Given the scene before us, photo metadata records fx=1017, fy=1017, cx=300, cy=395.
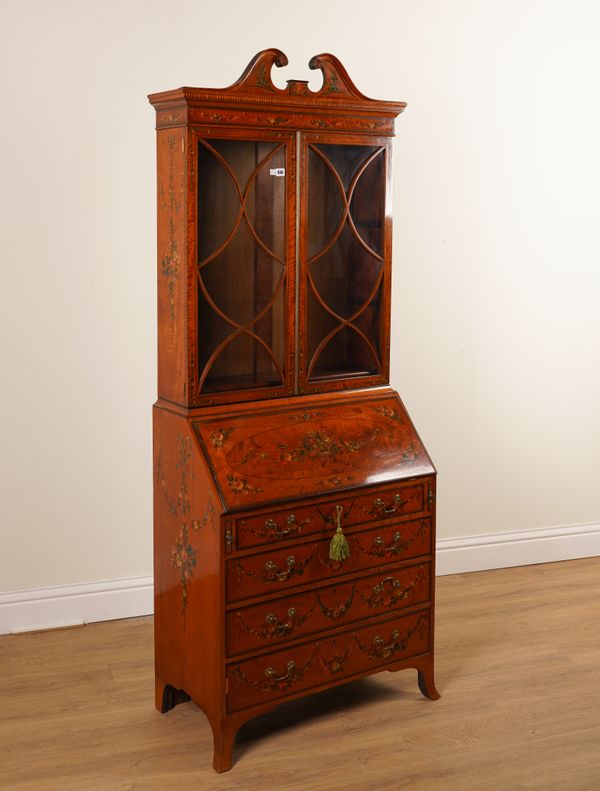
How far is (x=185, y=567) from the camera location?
2.83 m

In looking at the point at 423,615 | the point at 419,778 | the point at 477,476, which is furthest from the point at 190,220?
the point at 477,476

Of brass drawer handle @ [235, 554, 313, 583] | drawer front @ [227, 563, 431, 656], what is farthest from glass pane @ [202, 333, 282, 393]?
drawer front @ [227, 563, 431, 656]

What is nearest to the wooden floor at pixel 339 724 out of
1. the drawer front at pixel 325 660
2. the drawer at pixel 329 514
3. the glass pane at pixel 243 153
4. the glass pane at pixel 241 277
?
the drawer front at pixel 325 660

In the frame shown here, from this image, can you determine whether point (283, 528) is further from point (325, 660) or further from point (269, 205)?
point (269, 205)

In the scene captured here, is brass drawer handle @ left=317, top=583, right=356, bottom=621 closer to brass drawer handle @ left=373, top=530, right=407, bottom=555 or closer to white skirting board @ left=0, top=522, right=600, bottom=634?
brass drawer handle @ left=373, top=530, right=407, bottom=555

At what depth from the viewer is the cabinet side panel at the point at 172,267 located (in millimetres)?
2699

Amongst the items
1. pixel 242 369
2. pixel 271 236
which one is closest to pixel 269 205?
pixel 271 236

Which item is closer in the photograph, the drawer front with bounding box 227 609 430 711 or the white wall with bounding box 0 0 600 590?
the drawer front with bounding box 227 609 430 711

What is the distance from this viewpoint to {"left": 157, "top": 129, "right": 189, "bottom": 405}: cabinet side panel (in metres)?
2.70

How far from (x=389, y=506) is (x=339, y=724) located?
0.65 metres

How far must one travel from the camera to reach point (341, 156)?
2912 mm

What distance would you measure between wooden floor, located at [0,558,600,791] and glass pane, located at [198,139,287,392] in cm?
101

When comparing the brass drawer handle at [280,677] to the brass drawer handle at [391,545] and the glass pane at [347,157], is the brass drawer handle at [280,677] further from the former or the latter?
the glass pane at [347,157]

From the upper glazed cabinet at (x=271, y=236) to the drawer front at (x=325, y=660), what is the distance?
716 mm
